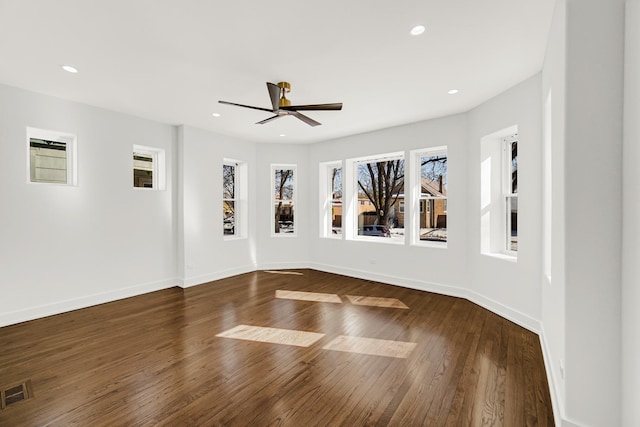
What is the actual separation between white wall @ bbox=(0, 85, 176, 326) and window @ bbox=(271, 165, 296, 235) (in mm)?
2151

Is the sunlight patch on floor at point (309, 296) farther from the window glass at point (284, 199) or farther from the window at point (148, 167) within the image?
the window at point (148, 167)

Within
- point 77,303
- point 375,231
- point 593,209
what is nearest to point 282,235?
point 375,231

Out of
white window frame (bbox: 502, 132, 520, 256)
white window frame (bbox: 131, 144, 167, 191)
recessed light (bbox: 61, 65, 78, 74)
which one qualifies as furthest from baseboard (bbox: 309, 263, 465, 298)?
recessed light (bbox: 61, 65, 78, 74)

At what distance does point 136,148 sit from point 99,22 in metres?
2.81

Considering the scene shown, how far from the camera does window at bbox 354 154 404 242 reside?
5.34 metres

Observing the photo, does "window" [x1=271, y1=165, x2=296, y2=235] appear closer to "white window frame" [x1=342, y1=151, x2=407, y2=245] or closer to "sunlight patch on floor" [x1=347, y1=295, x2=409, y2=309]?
"white window frame" [x1=342, y1=151, x2=407, y2=245]

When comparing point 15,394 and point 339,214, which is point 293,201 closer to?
point 339,214

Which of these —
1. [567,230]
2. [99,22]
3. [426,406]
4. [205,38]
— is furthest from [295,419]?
[99,22]

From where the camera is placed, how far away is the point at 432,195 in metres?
4.85

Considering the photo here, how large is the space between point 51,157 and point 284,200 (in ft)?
12.5

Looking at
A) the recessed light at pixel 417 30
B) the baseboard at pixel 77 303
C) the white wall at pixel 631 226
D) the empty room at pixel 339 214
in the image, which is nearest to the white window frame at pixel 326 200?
the empty room at pixel 339 214

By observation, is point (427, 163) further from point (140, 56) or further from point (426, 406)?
point (140, 56)

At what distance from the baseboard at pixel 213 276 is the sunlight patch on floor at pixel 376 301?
2.50 metres

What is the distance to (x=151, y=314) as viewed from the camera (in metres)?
3.72
